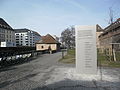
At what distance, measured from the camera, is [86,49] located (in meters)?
8.00

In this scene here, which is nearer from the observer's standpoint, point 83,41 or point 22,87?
point 22,87

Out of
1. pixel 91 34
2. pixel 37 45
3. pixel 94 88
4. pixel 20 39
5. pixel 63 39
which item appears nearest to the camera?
pixel 94 88

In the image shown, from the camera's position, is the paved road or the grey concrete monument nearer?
the paved road

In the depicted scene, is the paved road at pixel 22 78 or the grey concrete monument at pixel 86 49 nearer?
the paved road at pixel 22 78

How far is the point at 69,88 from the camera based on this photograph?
217 inches

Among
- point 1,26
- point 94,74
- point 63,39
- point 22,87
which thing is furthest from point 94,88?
point 1,26

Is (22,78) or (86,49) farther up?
(86,49)

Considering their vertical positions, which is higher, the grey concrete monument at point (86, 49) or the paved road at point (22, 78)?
the grey concrete monument at point (86, 49)

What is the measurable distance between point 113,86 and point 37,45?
39.4m

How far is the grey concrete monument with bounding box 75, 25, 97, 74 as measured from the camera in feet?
25.9

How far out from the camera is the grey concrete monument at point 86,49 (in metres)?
7.89

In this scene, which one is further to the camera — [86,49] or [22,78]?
[86,49]

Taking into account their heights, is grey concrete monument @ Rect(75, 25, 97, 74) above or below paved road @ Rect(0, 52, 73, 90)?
above

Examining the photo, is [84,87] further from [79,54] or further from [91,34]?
[91,34]
